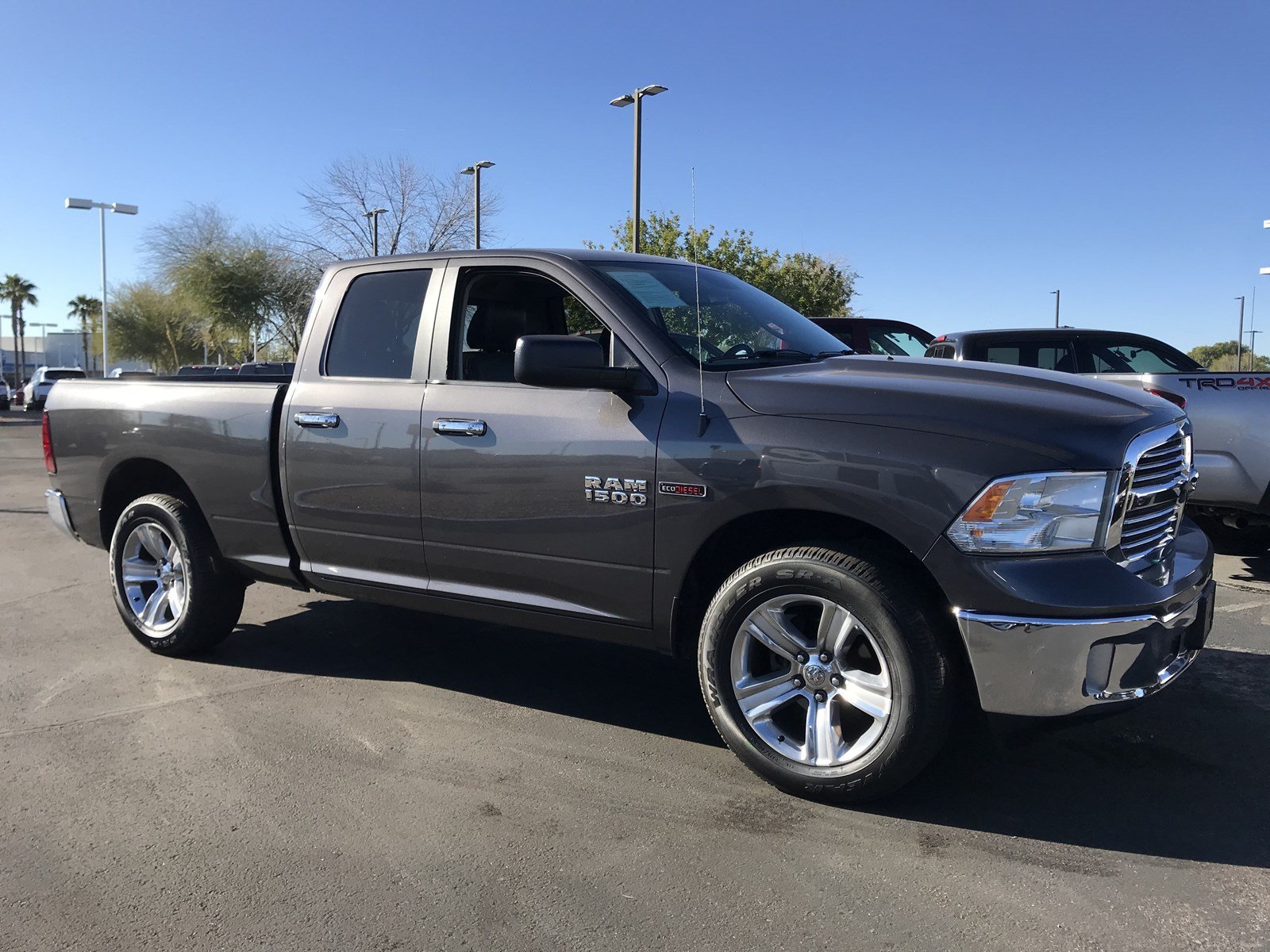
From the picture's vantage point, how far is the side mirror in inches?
140

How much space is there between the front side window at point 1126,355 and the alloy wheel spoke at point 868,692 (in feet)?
23.3

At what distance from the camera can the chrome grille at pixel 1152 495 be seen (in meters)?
3.12

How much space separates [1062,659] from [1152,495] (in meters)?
0.70

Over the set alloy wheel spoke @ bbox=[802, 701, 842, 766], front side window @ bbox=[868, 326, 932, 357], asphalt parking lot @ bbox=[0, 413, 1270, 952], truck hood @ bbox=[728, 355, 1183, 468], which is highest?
front side window @ bbox=[868, 326, 932, 357]

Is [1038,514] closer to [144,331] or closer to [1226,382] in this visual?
[1226,382]

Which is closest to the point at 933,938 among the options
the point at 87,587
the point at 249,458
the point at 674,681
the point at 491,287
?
the point at 674,681

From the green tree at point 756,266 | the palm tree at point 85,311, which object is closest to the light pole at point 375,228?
the green tree at point 756,266

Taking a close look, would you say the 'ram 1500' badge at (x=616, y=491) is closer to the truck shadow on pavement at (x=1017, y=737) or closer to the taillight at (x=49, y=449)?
the truck shadow on pavement at (x=1017, y=737)

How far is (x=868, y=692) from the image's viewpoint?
329cm

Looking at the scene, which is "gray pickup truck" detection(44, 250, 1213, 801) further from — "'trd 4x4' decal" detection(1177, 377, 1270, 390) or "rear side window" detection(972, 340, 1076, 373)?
"rear side window" detection(972, 340, 1076, 373)

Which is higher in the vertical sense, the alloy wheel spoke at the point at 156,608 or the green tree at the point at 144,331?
the green tree at the point at 144,331

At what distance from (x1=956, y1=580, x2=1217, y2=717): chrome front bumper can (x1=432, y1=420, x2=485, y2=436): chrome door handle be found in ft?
6.25

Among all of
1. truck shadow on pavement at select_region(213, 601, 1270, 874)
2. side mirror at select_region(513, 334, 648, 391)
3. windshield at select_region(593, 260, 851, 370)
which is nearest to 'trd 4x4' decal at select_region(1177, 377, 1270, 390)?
truck shadow on pavement at select_region(213, 601, 1270, 874)

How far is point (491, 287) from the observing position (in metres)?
4.46
